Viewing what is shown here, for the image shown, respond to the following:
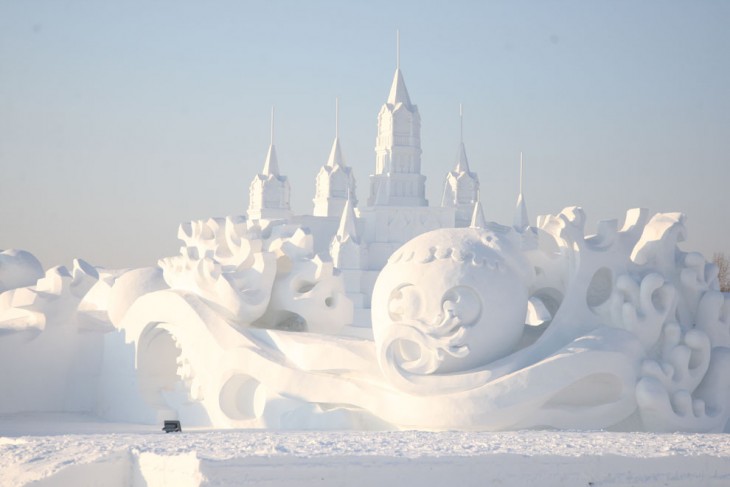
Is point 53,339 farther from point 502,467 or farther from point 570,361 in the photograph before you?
point 502,467

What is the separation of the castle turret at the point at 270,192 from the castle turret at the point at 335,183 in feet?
8.06

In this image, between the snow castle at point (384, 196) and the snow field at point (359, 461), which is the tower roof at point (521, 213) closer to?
the snow castle at point (384, 196)

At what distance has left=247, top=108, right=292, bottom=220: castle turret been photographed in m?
57.8

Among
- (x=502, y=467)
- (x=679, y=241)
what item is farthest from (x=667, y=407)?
(x=502, y=467)

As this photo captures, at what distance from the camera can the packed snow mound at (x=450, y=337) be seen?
32.3 ft

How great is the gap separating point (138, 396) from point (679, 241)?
6768 millimetres

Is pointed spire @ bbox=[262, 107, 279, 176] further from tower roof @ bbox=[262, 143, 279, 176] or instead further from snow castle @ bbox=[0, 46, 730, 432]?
snow castle @ bbox=[0, 46, 730, 432]

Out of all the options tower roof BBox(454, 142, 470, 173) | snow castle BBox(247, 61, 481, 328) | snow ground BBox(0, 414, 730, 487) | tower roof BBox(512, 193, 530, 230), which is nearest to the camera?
snow ground BBox(0, 414, 730, 487)

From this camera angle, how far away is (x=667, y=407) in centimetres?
986

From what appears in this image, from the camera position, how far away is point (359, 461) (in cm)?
699

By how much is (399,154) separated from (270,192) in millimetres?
8086

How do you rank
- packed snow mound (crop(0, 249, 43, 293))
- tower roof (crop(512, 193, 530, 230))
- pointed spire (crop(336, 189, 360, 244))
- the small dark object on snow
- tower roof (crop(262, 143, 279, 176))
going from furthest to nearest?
1. tower roof (crop(262, 143, 279, 176))
2. tower roof (crop(512, 193, 530, 230))
3. pointed spire (crop(336, 189, 360, 244))
4. packed snow mound (crop(0, 249, 43, 293))
5. the small dark object on snow

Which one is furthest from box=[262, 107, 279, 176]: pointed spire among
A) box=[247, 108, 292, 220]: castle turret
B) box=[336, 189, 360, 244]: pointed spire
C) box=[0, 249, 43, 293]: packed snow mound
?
box=[0, 249, 43, 293]: packed snow mound

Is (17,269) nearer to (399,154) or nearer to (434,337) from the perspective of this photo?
(434,337)
